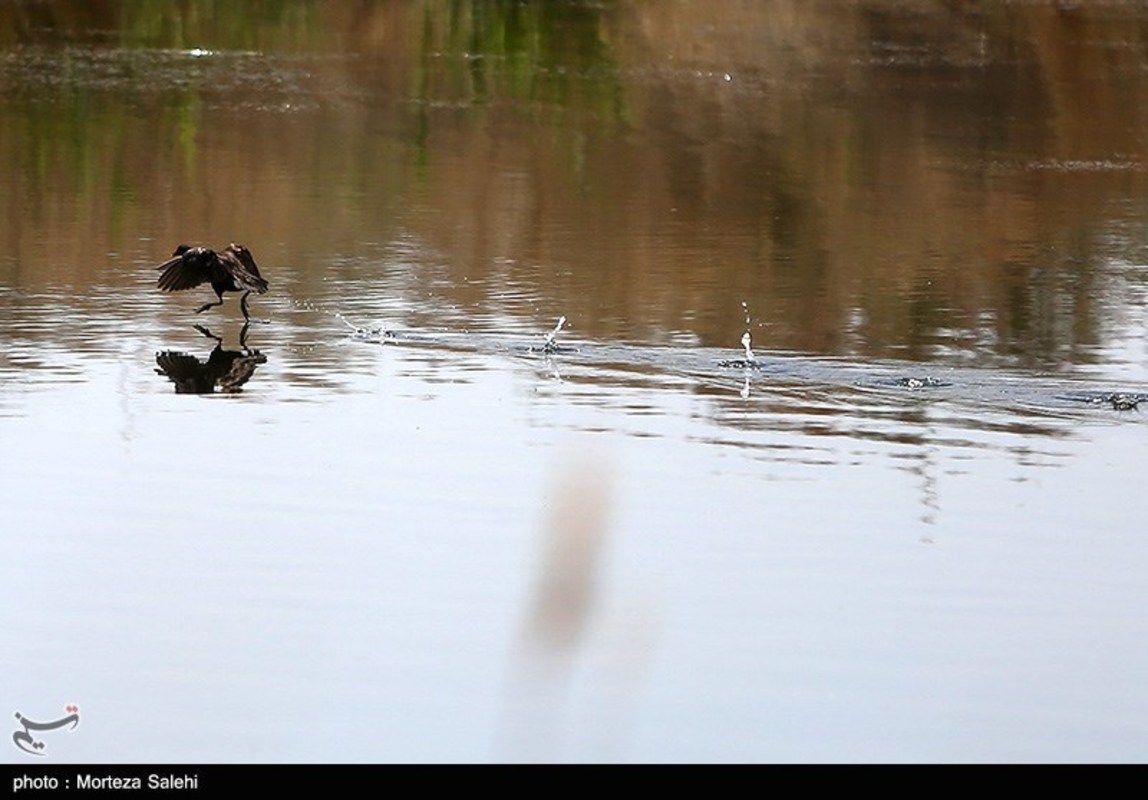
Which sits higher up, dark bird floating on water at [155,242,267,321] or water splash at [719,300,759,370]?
dark bird floating on water at [155,242,267,321]

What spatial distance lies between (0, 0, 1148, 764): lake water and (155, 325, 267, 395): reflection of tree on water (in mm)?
41

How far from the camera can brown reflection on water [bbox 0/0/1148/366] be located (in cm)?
1777

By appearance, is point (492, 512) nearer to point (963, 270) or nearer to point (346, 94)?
point (963, 270)

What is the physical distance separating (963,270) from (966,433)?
6.93 m

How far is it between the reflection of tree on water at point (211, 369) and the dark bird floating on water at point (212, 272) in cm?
51

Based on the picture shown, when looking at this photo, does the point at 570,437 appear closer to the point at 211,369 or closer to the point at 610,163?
the point at 211,369

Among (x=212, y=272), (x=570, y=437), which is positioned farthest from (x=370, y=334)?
(x=570, y=437)

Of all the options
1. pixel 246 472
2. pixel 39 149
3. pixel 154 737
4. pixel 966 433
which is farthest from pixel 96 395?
pixel 39 149

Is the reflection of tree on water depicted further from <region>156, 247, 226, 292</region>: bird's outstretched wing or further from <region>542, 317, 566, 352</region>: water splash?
<region>542, 317, 566, 352</region>: water splash

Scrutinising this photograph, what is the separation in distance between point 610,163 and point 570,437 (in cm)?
1377

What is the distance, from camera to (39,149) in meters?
25.6

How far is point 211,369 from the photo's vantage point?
14.4m

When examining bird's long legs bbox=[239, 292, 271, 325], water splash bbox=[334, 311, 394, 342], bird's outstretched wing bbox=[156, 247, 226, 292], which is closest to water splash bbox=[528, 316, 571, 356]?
water splash bbox=[334, 311, 394, 342]

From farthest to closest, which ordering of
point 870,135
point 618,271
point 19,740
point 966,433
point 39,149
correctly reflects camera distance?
point 870,135, point 39,149, point 618,271, point 966,433, point 19,740
